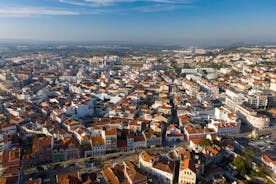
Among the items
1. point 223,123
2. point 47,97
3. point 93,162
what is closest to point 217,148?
point 223,123

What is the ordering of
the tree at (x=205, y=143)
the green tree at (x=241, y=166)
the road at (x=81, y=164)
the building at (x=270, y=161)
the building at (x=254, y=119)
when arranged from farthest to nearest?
the building at (x=254, y=119), the tree at (x=205, y=143), the road at (x=81, y=164), the building at (x=270, y=161), the green tree at (x=241, y=166)

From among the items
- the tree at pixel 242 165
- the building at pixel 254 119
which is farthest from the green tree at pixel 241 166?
the building at pixel 254 119

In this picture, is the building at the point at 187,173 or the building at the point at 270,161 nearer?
the building at the point at 187,173

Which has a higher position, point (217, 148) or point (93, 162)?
point (217, 148)

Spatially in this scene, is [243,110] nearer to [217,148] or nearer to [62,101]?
[217,148]

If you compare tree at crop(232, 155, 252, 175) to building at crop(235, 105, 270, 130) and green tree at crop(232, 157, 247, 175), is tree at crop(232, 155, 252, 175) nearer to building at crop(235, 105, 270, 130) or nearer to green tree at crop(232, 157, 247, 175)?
green tree at crop(232, 157, 247, 175)

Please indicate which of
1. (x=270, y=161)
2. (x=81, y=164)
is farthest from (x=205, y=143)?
(x=81, y=164)

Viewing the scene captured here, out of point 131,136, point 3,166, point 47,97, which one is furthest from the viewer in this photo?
point 47,97

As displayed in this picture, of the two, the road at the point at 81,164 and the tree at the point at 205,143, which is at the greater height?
the tree at the point at 205,143

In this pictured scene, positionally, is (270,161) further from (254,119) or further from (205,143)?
(254,119)

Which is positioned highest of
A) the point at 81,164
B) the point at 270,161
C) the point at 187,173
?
the point at 187,173

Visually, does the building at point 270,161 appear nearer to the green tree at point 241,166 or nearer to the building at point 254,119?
the green tree at point 241,166
